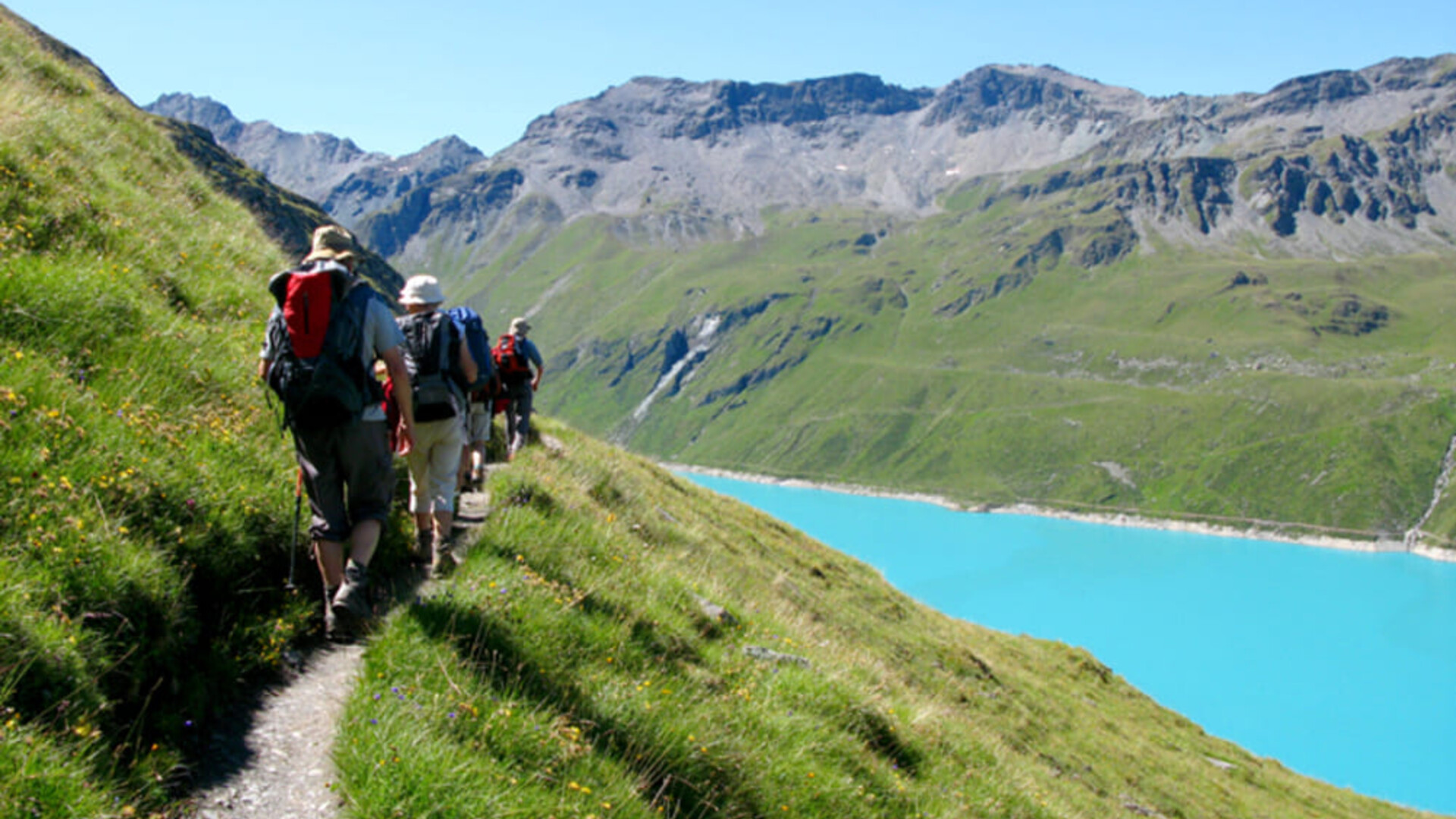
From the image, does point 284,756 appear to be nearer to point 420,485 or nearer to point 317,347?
point 317,347

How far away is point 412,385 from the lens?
8633 mm

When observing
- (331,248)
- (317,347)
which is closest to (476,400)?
(331,248)

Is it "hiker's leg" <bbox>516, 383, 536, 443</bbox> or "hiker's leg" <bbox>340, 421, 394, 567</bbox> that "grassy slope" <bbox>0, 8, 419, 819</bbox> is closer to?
"hiker's leg" <bbox>340, 421, 394, 567</bbox>

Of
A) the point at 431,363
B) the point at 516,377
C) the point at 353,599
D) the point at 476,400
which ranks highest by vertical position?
the point at 431,363

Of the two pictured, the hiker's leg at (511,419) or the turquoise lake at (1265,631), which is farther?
the turquoise lake at (1265,631)

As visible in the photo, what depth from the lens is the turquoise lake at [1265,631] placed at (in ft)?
338

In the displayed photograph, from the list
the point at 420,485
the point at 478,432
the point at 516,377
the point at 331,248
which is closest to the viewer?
the point at 331,248

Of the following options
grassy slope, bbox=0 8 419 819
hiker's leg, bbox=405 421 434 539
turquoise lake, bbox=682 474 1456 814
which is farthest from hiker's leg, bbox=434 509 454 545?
turquoise lake, bbox=682 474 1456 814

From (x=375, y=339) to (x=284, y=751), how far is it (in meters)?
3.10

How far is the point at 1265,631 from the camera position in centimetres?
14088

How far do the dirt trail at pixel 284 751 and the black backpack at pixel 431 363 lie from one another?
2769 millimetres

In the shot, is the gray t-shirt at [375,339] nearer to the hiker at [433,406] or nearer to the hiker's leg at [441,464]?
the hiker at [433,406]

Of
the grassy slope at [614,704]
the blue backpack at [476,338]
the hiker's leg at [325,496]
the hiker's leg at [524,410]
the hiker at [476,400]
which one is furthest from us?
the hiker's leg at [524,410]

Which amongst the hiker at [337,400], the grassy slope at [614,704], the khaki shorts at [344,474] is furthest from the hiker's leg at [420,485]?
the khaki shorts at [344,474]
